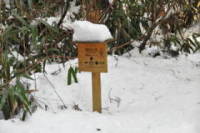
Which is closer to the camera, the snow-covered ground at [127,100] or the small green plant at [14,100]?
the small green plant at [14,100]

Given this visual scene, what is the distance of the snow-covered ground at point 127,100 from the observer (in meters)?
2.02

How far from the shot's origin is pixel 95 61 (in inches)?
87.1

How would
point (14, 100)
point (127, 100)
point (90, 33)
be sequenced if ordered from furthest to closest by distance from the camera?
point (127, 100)
point (90, 33)
point (14, 100)

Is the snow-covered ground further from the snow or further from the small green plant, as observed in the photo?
the snow

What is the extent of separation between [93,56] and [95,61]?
3 centimetres

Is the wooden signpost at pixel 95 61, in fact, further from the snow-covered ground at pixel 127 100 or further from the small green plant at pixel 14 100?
the small green plant at pixel 14 100

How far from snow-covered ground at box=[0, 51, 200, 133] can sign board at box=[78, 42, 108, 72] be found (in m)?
0.26

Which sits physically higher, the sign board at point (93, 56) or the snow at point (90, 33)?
the snow at point (90, 33)

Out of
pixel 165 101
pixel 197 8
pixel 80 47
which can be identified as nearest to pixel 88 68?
pixel 80 47

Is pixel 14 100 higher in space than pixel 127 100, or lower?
higher

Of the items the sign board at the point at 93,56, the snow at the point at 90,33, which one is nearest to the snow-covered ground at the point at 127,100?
the sign board at the point at 93,56

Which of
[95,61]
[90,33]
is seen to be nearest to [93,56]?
[95,61]

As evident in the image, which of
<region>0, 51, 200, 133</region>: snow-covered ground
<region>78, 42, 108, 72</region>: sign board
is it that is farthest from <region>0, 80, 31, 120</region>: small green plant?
<region>78, 42, 108, 72</region>: sign board

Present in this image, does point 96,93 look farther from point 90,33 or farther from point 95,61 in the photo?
point 90,33
